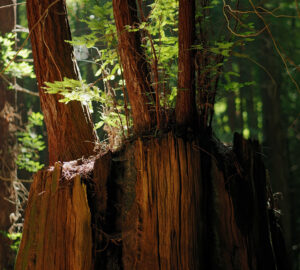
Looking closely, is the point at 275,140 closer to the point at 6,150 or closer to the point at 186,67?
the point at 6,150

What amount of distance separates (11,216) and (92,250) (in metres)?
5.01

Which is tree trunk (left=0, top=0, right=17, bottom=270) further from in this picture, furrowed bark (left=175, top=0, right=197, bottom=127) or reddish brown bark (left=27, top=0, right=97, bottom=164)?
furrowed bark (left=175, top=0, right=197, bottom=127)

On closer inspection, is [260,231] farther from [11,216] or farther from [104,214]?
[11,216]

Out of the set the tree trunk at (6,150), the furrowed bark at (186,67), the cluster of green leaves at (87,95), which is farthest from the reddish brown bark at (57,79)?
the tree trunk at (6,150)

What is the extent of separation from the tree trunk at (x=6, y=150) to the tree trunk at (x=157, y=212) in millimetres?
4519

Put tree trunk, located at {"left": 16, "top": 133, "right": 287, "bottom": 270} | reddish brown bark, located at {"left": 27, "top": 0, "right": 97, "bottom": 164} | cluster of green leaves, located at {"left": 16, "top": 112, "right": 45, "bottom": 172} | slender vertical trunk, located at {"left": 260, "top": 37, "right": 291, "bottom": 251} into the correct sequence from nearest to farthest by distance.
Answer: tree trunk, located at {"left": 16, "top": 133, "right": 287, "bottom": 270}, reddish brown bark, located at {"left": 27, "top": 0, "right": 97, "bottom": 164}, cluster of green leaves, located at {"left": 16, "top": 112, "right": 45, "bottom": 172}, slender vertical trunk, located at {"left": 260, "top": 37, "right": 291, "bottom": 251}

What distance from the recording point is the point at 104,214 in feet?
8.43

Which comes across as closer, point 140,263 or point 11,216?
point 140,263

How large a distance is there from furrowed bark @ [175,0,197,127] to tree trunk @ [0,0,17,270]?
17.1 feet

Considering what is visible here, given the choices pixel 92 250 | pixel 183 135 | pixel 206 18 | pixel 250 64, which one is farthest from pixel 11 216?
pixel 250 64

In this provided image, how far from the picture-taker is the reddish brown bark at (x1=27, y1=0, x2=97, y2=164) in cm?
317

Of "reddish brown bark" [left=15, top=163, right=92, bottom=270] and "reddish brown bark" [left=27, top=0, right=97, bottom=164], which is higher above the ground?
"reddish brown bark" [left=27, top=0, right=97, bottom=164]

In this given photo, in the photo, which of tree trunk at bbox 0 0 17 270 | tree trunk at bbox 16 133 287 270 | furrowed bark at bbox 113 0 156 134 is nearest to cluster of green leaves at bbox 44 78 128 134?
furrowed bark at bbox 113 0 156 134

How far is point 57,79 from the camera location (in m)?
3.29
